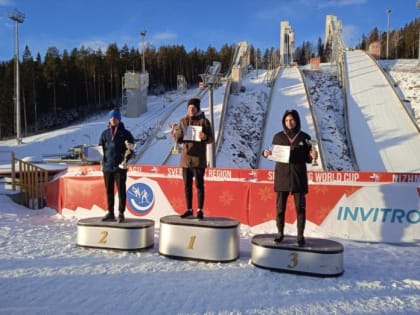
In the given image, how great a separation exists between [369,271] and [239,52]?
4674 cm

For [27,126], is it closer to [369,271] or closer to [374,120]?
[374,120]

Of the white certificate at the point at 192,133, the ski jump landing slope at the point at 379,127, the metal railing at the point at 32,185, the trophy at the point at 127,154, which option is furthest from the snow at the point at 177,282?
the ski jump landing slope at the point at 379,127

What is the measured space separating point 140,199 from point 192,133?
3.34 metres

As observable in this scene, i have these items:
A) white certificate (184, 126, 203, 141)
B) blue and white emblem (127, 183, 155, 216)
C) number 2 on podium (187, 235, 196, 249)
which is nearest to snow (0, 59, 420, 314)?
number 2 on podium (187, 235, 196, 249)

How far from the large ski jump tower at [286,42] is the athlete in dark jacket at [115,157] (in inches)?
1782

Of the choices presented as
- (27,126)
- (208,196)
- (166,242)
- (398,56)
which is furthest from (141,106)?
(398,56)

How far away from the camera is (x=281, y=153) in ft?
17.4

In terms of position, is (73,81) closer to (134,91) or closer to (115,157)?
(134,91)

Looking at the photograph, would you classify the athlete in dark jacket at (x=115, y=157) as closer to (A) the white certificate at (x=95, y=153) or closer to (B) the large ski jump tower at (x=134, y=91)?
(A) the white certificate at (x=95, y=153)

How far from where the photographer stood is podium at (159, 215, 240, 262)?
212 inches

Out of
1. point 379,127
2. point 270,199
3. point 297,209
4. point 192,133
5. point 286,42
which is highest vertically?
point 286,42

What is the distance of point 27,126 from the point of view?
49938 mm

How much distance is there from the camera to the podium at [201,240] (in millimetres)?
5391

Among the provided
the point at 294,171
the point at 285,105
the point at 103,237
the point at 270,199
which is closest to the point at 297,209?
the point at 294,171
